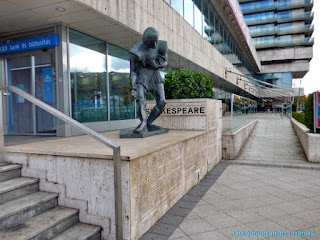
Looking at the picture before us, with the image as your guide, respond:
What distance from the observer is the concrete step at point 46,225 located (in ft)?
8.19

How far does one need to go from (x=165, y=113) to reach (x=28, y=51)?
4959 mm

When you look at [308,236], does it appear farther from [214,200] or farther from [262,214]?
[214,200]

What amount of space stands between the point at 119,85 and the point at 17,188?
305 inches

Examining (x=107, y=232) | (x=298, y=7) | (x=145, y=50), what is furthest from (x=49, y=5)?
(x=298, y=7)

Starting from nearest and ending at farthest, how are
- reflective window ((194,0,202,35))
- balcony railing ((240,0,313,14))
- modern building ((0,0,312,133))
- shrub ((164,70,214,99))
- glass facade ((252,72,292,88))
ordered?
1. shrub ((164,70,214,99))
2. modern building ((0,0,312,133))
3. reflective window ((194,0,202,35))
4. glass facade ((252,72,292,88))
5. balcony railing ((240,0,313,14))

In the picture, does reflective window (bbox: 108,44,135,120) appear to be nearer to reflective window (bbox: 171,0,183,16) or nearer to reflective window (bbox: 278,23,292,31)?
reflective window (bbox: 171,0,183,16)

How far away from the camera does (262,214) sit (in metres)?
3.64

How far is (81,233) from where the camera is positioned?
2.80 metres

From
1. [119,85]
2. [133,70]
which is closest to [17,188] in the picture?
[133,70]

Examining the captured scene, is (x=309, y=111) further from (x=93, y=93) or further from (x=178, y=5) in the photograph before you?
(x=178, y=5)

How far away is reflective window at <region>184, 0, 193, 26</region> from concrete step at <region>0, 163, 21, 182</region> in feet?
40.6

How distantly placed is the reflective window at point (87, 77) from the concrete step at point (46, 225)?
5.43 meters

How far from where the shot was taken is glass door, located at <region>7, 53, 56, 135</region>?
7941 millimetres

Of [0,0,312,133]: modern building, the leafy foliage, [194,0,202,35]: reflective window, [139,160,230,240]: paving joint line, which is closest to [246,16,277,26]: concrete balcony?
[194,0,202,35]: reflective window
